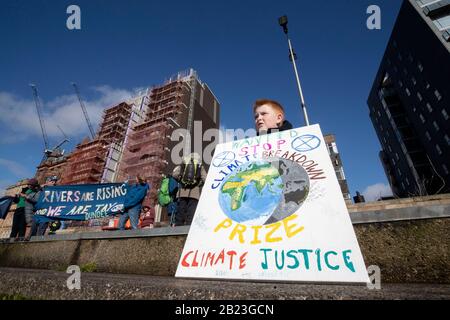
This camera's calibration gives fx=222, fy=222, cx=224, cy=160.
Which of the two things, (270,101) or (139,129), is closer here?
(270,101)

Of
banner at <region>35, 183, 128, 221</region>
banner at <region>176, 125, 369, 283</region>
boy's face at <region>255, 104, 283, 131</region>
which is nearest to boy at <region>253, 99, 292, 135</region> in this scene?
boy's face at <region>255, 104, 283, 131</region>

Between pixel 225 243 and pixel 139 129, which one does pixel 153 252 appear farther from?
pixel 139 129

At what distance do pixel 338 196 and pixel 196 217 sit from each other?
1084 mm

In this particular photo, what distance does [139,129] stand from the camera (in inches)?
1857

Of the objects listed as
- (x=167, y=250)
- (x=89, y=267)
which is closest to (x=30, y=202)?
(x=89, y=267)

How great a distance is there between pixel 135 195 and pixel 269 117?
324cm

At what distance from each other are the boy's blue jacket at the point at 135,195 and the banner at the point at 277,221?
3.04 metres

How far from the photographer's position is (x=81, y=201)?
17.3ft

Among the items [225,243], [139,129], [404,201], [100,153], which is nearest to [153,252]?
[225,243]

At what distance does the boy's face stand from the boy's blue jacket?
294cm

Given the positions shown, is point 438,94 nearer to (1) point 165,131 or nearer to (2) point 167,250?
(2) point 167,250

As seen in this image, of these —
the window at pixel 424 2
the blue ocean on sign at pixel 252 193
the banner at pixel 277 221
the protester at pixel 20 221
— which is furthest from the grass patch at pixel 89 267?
the window at pixel 424 2

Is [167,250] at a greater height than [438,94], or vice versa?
[438,94]

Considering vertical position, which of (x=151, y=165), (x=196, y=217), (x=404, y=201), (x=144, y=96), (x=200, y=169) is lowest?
(x=196, y=217)
